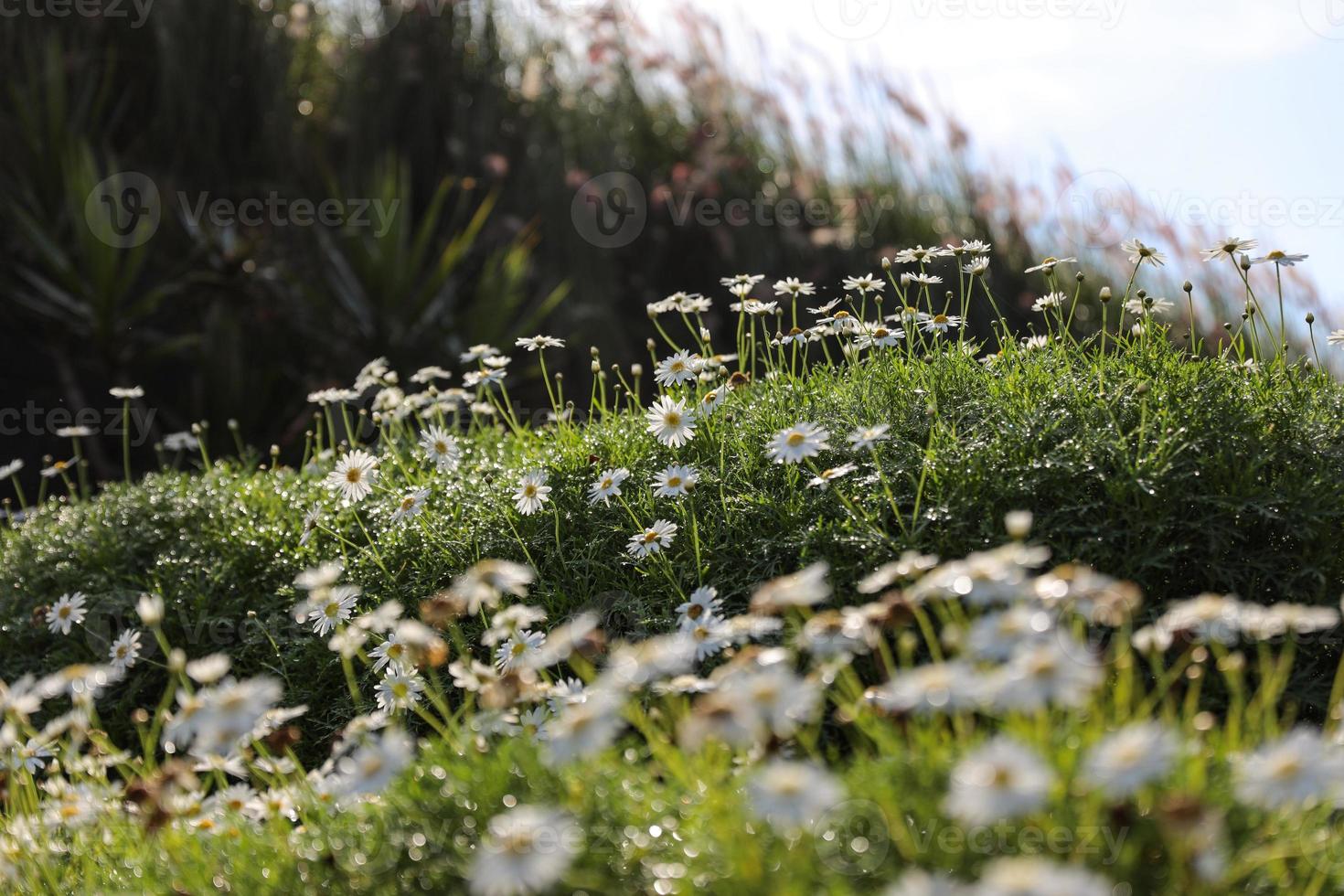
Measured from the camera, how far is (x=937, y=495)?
9.70 ft

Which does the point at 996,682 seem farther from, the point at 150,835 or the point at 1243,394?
the point at 1243,394

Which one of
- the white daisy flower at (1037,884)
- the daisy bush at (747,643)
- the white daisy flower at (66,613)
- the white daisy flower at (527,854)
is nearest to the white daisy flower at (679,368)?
the daisy bush at (747,643)

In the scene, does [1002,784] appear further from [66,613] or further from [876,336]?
[66,613]

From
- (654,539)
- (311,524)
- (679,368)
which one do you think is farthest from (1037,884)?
(311,524)

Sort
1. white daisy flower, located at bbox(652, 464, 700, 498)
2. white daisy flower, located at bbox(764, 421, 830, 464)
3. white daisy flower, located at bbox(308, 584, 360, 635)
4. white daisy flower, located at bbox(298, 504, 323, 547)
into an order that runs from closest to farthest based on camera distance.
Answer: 1. white daisy flower, located at bbox(764, 421, 830, 464)
2. white daisy flower, located at bbox(308, 584, 360, 635)
3. white daisy flower, located at bbox(652, 464, 700, 498)
4. white daisy flower, located at bbox(298, 504, 323, 547)

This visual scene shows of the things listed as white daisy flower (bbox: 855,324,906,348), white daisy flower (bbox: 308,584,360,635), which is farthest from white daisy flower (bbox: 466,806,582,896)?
white daisy flower (bbox: 855,324,906,348)

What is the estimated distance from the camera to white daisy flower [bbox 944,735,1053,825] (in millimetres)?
1296

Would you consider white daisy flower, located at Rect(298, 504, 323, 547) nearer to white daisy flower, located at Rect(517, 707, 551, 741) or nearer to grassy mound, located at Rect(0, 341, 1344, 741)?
grassy mound, located at Rect(0, 341, 1344, 741)

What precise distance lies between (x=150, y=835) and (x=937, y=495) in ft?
6.09

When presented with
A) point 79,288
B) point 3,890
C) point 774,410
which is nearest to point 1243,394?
point 774,410

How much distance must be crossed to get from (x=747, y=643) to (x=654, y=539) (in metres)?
0.39

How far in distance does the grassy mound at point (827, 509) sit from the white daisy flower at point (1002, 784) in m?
1.46

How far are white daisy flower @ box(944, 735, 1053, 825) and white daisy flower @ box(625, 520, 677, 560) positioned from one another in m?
1.57

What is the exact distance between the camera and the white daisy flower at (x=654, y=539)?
2916 millimetres
